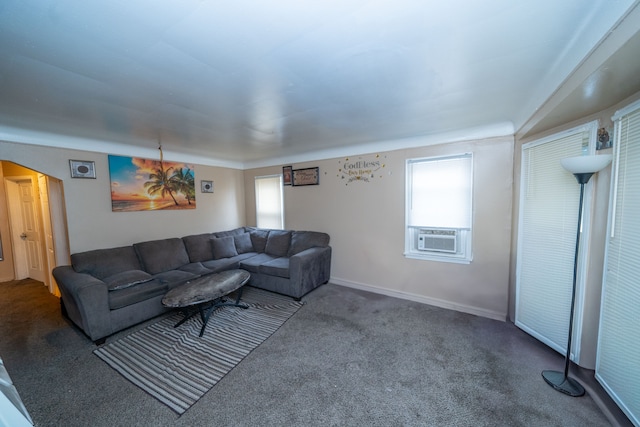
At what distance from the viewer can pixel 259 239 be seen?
458 centimetres

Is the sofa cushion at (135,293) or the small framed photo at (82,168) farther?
the small framed photo at (82,168)

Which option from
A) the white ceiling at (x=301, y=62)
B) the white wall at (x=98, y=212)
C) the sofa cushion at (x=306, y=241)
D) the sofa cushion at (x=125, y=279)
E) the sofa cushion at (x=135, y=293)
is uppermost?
the white ceiling at (x=301, y=62)

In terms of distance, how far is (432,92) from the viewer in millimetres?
1941

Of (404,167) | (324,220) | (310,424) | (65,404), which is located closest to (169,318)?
(65,404)

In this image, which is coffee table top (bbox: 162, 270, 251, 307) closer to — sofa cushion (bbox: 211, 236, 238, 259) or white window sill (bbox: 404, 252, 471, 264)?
sofa cushion (bbox: 211, 236, 238, 259)

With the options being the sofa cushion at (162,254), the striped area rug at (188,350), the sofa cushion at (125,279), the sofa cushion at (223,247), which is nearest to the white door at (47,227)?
the sofa cushion at (162,254)

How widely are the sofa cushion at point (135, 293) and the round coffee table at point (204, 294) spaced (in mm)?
276

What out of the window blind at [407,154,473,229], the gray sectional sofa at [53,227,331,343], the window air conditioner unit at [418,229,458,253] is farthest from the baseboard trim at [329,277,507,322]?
the window blind at [407,154,473,229]

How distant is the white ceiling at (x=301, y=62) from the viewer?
1.07 metres

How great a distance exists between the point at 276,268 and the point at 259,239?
1256mm

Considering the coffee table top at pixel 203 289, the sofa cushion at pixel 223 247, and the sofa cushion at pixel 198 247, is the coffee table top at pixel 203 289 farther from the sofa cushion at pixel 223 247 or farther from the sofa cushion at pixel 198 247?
the sofa cushion at pixel 223 247

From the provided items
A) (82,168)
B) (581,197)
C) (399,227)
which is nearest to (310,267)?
(399,227)

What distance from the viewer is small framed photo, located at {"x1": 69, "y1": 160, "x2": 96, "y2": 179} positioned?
3.04 metres

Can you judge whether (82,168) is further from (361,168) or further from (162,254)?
(361,168)
